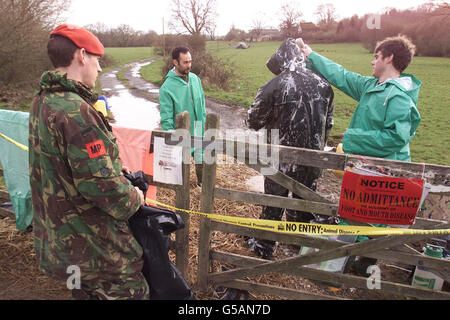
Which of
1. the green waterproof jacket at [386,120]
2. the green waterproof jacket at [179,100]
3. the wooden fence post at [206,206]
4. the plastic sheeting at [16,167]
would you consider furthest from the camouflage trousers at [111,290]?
the green waterproof jacket at [179,100]

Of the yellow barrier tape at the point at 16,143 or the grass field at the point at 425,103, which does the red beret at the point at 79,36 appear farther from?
the grass field at the point at 425,103

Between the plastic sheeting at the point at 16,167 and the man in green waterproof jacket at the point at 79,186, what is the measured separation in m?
1.88

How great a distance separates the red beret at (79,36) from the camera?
183 centimetres

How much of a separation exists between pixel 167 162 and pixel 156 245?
95 cm

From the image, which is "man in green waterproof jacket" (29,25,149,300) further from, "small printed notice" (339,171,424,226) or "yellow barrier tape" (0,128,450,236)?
"small printed notice" (339,171,424,226)

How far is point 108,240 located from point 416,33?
152 ft

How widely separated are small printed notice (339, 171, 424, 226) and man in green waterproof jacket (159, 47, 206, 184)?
247 centimetres

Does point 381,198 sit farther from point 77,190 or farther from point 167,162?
point 77,190

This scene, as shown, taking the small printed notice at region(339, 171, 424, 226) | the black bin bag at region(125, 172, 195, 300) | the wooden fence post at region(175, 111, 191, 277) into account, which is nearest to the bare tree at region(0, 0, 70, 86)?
the wooden fence post at region(175, 111, 191, 277)
